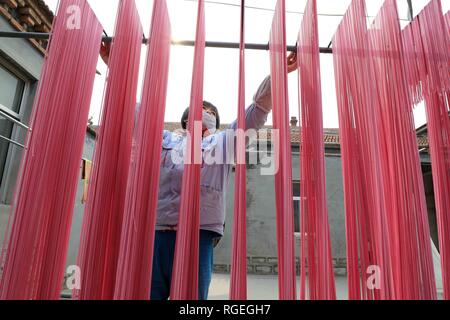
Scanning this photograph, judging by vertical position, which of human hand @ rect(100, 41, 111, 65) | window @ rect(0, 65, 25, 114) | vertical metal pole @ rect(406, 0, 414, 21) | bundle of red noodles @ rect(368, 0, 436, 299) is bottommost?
bundle of red noodles @ rect(368, 0, 436, 299)

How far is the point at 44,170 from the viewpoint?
2.87 ft

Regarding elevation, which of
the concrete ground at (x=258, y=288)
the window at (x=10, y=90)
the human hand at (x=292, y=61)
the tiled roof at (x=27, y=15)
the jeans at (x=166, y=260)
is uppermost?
the tiled roof at (x=27, y=15)

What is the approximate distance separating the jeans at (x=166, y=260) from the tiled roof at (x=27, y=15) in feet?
7.58

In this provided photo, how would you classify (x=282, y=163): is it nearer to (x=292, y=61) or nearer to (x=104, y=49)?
(x=292, y=61)

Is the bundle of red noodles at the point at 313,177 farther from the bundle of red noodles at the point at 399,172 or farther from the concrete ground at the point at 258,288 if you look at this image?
the concrete ground at the point at 258,288

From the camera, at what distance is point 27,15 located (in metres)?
2.61

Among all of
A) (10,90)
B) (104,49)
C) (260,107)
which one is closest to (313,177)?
(260,107)

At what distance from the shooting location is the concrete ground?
148 inches

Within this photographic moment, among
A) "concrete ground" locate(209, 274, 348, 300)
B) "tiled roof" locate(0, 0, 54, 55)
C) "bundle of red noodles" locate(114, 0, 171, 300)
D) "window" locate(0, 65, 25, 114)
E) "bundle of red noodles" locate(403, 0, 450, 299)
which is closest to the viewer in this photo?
"bundle of red noodles" locate(114, 0, 171, 300)

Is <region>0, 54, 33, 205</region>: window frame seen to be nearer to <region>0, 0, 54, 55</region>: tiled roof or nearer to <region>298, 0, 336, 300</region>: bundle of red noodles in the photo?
<region>0, 0, 54, 55</region>: tiled roof

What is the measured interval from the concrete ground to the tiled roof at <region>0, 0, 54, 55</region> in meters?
3.24

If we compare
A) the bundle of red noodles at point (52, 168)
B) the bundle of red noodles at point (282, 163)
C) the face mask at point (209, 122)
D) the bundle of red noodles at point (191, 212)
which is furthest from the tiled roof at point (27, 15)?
the bundle of red noodles at point (282, 163)

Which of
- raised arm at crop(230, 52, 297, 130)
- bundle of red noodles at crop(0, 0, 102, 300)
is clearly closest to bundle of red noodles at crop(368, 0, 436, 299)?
raised arm at crop(230, 52, 297, 130)

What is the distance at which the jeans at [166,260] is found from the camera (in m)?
1.18
